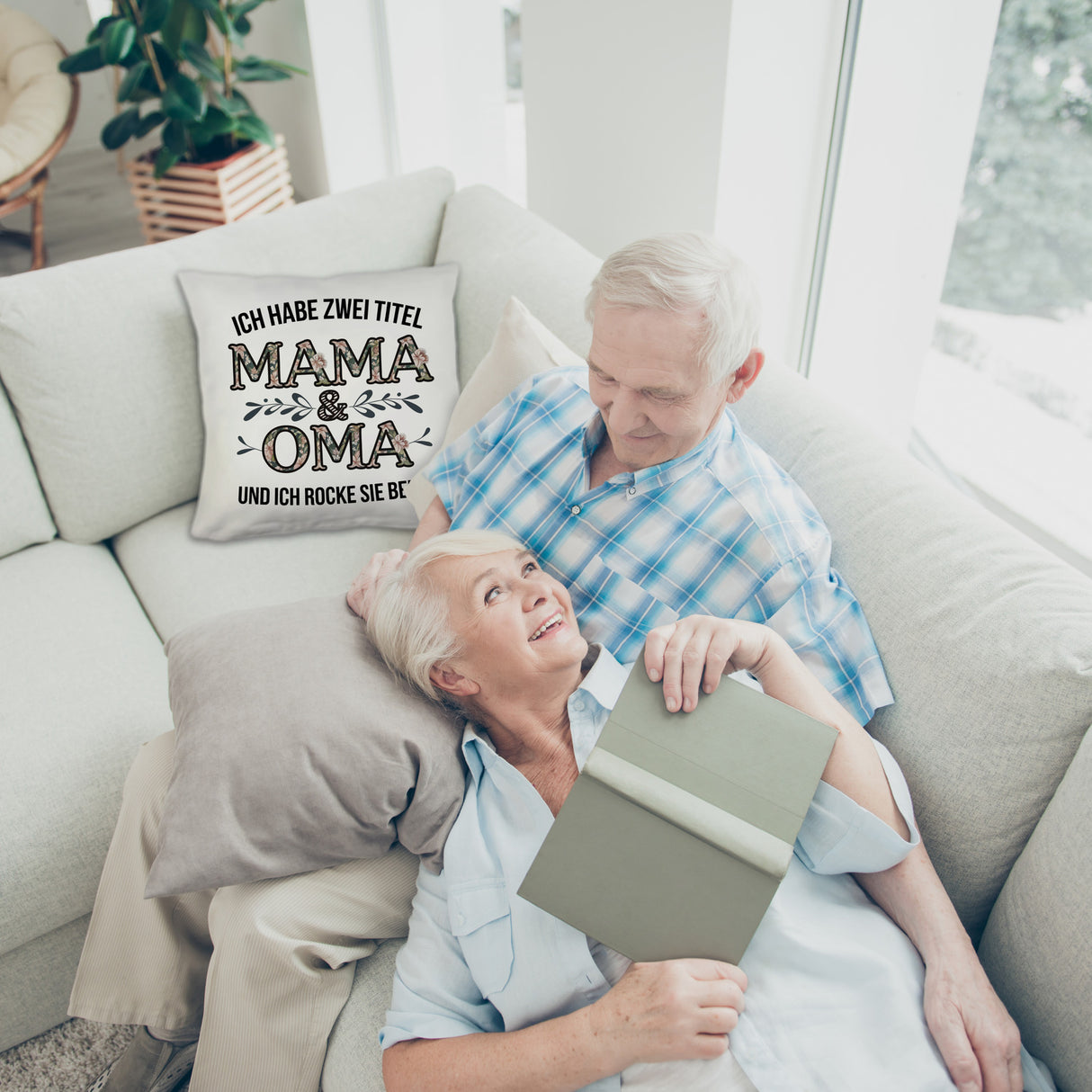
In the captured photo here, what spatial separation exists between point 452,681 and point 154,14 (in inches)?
101

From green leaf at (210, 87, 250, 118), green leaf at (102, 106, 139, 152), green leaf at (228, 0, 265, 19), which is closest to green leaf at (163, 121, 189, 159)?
green leaf at (210, 87, 250, 118)

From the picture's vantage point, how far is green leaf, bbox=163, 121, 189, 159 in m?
2.75

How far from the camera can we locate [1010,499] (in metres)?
1.86

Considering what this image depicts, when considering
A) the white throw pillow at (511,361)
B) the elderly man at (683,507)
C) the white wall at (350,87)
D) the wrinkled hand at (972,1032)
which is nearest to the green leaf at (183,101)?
the white wall at (350,87)

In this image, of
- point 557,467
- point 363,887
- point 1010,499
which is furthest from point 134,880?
point 1010,499

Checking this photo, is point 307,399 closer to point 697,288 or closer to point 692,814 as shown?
point 697,288

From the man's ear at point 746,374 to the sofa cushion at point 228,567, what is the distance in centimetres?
82

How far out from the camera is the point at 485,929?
954 mm

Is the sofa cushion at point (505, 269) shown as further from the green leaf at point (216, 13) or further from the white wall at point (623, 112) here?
the green leaf at point (216, 13)

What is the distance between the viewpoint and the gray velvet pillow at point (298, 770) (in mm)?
1009

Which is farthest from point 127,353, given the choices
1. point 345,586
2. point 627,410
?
point 627,410

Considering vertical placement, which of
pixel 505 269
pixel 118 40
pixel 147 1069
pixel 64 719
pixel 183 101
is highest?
pixel 118 40

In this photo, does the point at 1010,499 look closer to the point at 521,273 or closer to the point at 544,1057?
the point at 521,273

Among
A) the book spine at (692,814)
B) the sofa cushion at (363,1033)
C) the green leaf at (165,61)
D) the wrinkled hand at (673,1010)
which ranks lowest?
the sofa cushion at (363,1033)
